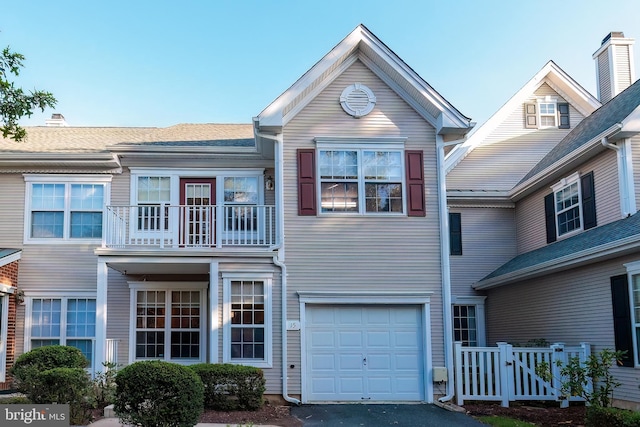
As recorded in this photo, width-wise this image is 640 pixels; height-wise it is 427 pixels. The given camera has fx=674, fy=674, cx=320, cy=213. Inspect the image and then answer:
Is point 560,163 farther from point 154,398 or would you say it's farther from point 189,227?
point 154,398

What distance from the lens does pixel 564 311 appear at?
15156mm

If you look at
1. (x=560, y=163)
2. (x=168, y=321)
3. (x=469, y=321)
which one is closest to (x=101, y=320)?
(x=168, y=321)

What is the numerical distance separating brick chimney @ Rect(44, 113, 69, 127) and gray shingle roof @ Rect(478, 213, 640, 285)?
46.0 ft

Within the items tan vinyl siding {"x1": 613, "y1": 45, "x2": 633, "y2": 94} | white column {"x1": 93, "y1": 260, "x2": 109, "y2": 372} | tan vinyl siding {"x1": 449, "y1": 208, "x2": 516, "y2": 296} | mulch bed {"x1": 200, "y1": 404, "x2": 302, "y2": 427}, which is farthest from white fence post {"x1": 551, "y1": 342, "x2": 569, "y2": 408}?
tan vinyl siding {"x1": 613, "y1": 45, "x2": 633, "y2": 94}

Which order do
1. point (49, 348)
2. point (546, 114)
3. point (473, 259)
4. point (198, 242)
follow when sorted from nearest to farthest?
point (49, 348) → point (198, 242) → point (473, 259) → point (546, 114)

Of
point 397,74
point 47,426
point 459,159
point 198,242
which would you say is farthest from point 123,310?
point 459,159

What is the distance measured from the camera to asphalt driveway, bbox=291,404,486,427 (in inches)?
483

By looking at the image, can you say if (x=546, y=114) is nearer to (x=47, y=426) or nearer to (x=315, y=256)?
(x=315, y=256)

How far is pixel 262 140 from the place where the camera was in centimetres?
1571

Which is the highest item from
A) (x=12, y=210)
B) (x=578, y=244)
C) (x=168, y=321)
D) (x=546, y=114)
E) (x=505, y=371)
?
(x=546, y=114)

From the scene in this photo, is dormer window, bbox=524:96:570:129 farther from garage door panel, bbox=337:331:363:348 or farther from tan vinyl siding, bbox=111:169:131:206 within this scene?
tan vinyl siding, bbox=111:169:131:206

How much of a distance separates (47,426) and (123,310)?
252 inches

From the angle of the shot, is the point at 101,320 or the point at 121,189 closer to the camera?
the point at 101,320

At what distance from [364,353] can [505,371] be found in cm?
300
